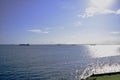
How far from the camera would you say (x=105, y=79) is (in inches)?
1347

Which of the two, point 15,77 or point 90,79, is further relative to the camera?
point 15,77

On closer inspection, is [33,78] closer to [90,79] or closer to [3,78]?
[3,78]

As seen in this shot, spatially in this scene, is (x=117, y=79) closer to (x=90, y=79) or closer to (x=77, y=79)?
(x=90, y=79)

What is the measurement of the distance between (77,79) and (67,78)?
3.16 m

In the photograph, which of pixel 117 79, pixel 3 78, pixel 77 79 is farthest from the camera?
pixel 3 78

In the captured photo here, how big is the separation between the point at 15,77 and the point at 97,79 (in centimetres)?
2707

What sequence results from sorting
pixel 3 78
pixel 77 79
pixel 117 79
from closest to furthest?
pixel 117 79
pixel 77 79
pixel 3 78

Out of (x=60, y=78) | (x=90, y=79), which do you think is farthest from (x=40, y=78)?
(x=90, y=79)

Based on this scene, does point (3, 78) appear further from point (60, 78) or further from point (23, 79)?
point (60, 78)

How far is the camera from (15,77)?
5369cm

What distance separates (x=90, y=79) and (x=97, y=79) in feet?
4.47

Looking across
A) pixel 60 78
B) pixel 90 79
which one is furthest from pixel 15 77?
pixel 90 79

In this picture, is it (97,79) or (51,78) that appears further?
(51,78)

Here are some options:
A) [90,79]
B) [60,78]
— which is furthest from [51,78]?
[90,79]
